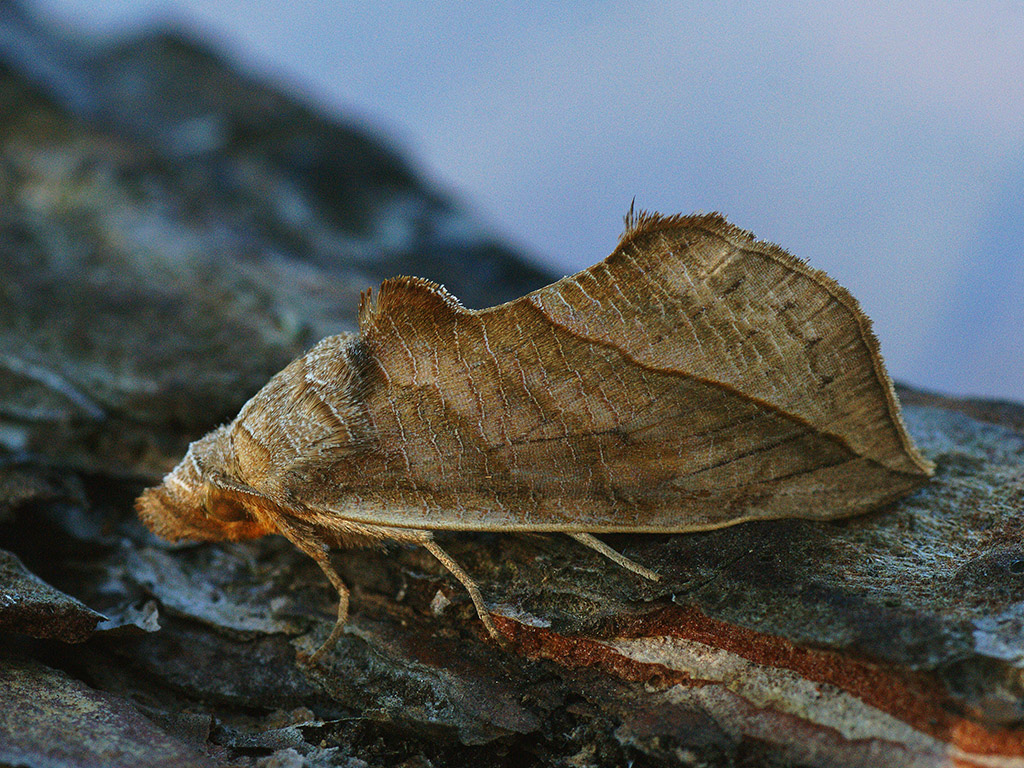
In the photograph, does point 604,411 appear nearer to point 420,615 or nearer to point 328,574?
point 420,615

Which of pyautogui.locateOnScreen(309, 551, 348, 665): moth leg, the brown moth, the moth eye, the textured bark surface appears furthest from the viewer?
the moth eye

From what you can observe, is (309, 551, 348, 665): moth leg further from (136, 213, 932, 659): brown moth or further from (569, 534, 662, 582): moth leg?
(569, 534, 662, 582): moth leg

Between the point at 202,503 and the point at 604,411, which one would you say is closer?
the point at 604,411

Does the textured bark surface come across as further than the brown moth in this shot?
No

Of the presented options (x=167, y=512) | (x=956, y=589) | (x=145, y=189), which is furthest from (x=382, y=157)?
(x=956, y=589)

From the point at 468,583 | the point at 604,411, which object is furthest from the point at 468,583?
the point at 604,411

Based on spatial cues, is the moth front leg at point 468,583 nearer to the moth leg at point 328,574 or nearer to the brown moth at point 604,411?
the brown moth at point 604,411

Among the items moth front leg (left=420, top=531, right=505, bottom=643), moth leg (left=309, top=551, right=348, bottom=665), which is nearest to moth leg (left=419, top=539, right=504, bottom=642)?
moth front leg (left=420, top=531, right=505, bottom=643)

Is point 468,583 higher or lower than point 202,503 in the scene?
lower
